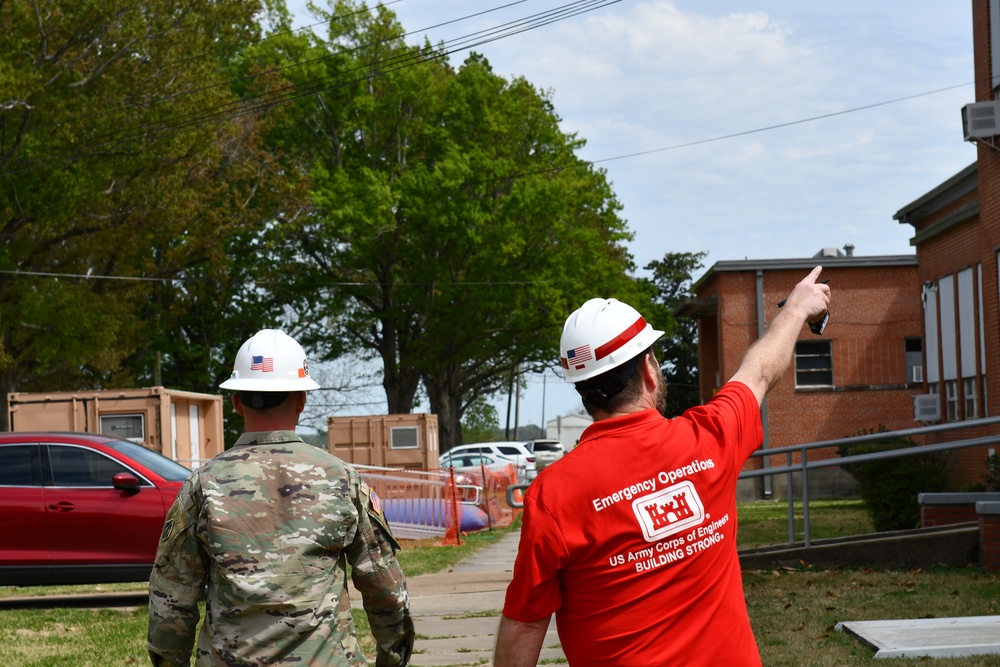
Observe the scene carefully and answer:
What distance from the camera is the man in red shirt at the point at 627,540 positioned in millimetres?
3062

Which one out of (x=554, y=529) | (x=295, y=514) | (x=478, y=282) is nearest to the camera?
(x=554, y=529)

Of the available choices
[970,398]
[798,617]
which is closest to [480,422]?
[970,398]

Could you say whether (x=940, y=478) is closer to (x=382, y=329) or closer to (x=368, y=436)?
(x=368, y=436)

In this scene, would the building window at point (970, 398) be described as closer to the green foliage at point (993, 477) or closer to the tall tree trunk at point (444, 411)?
the green foliage at point (993, 477)

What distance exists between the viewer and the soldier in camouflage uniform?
3766 millimetres

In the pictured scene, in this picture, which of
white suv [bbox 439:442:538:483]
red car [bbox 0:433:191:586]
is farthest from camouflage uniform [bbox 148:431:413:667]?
white suv [bbox 439:442:538:483]

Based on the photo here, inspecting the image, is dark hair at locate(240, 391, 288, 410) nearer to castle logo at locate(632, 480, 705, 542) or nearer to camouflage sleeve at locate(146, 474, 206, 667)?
camouflage sleeve at locate(146, 474, 206, 667)

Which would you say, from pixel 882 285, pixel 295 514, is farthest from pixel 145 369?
pixel 295 514

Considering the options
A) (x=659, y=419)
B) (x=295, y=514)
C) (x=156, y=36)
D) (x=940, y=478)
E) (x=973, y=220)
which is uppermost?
(x=156, y=36)

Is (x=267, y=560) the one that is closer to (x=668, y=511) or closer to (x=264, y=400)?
(x=264, y=400)

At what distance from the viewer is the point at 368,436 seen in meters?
31.9

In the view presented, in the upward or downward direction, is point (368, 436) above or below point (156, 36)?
below

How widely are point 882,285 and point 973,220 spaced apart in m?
11.9

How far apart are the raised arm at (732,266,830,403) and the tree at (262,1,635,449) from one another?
37806 mm
